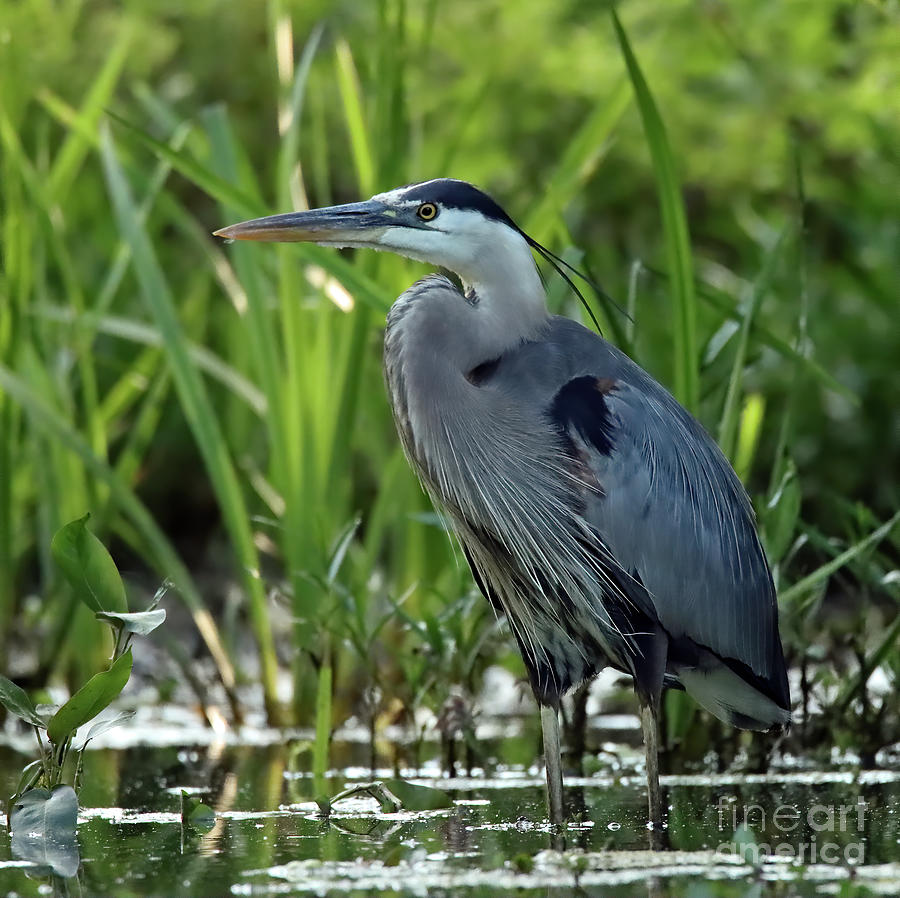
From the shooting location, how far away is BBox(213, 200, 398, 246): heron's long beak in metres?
3.59

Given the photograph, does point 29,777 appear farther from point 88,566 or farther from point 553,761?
point 553,761

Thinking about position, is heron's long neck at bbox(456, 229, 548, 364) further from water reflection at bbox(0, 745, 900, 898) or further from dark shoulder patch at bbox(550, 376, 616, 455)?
water reflection at bbox(0, 745, 900, 898)

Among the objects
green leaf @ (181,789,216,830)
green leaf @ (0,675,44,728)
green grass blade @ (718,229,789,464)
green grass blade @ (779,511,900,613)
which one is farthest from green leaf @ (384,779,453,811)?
green grass blade @ (718,229,789,464)

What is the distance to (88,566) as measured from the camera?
3262 millimetres

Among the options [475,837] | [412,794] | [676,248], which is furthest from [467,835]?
[676,248]

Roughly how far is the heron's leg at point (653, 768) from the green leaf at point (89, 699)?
118cm

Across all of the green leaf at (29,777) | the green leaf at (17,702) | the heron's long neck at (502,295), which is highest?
the heron's long neck at (502,295)

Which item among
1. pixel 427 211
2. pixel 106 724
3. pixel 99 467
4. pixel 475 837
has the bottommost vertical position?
pixel 475 837

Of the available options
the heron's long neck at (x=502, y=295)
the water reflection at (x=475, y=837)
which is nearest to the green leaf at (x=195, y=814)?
the water reflection at (x=475, y=837)

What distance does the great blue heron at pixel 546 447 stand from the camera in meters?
3.54

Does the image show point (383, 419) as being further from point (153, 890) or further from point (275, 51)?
point (153, 890)

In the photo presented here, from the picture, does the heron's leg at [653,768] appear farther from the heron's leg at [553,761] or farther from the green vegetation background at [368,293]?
the green vegetation background at [368,293]

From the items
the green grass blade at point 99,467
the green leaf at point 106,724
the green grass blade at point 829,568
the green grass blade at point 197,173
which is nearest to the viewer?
the green leaf at point 106,724

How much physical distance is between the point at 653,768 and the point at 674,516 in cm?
60
